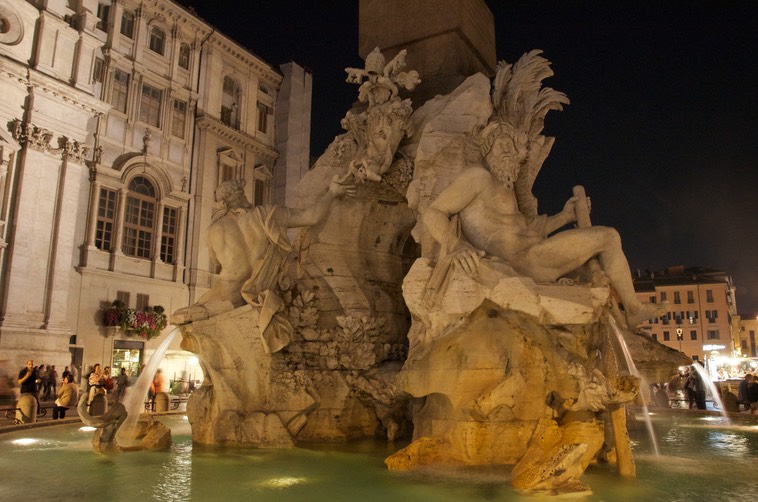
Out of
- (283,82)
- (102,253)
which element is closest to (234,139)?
(283,82)

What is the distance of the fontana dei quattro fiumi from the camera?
4.66 metres

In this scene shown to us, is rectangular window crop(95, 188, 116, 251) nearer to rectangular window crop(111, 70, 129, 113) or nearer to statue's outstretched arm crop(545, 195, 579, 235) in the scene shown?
rectangular window crop(111, 70, 129, 113)

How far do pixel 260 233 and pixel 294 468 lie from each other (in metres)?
Answer: 2.55

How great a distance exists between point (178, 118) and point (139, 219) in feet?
15.5

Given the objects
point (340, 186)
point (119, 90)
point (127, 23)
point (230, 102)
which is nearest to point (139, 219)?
point (119, 90)

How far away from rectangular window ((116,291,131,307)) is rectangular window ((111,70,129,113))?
22.2ft

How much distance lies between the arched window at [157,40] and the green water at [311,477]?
21322 millimetres

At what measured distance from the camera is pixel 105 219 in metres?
22.0

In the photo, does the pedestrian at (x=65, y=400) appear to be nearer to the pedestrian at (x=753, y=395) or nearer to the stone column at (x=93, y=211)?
the pedestrian at (x=753, y=395)

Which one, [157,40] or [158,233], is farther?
[157,40]

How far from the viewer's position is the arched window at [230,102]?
2719 centimetres

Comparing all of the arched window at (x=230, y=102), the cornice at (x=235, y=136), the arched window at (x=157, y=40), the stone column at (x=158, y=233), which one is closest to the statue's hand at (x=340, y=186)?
the stone column at (x=158, y=233)

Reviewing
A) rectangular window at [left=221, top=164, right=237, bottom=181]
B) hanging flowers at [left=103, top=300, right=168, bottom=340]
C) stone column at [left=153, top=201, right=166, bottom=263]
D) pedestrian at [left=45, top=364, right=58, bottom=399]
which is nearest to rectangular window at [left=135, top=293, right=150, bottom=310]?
hanging flowers at [left=103, top=300, right=168, bottom=340]

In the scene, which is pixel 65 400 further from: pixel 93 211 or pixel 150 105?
pixel 150 105
